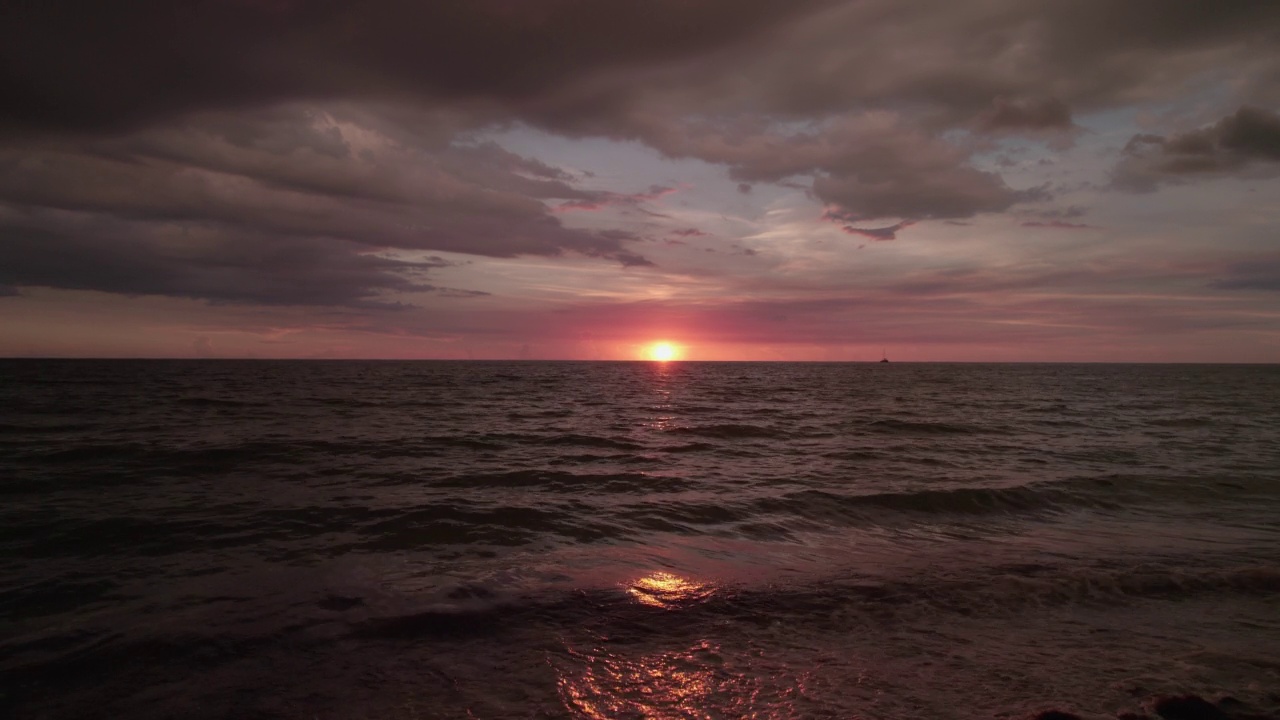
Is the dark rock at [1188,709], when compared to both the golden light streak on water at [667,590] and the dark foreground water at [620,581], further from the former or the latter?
the golden light streak on water at [667,590]

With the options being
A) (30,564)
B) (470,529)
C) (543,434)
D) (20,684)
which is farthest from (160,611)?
(543,434)

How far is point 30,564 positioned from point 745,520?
42.1 feet

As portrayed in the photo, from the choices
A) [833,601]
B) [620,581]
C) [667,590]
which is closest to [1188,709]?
[833,601]

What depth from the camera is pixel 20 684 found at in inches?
237

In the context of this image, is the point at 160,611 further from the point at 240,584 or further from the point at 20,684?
the point at 20,684

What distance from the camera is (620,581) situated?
898 cm

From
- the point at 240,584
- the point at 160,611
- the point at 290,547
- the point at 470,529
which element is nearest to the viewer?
the point at 160,611

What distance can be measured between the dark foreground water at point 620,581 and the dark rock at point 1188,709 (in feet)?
0.72

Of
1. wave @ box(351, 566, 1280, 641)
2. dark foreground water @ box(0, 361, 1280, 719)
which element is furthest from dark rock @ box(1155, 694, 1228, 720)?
wave @ box(351, 566, 1280, 641)

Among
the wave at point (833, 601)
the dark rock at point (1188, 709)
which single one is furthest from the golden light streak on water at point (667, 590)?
the dark rock at point (1188, 709)

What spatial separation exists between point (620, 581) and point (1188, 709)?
A: 6.32m

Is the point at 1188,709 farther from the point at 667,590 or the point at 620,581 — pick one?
the point at 620,581

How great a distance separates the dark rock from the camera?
4938mm

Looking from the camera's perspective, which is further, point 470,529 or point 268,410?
point 268,410
